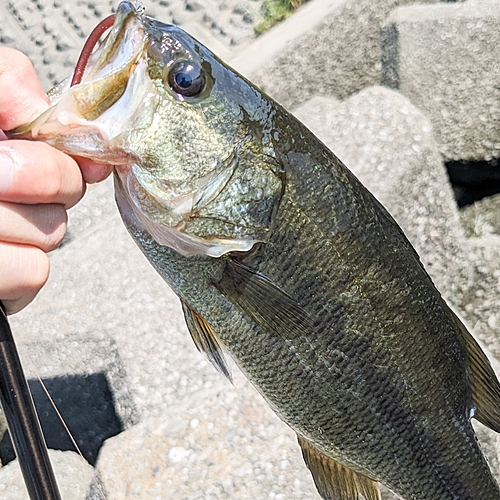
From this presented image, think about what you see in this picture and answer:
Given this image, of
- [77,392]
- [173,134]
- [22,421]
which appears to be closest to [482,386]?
[173,134]

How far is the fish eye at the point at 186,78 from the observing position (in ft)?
3.99

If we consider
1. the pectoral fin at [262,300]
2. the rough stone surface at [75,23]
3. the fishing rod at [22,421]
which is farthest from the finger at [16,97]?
the rough stone surface at [75,23]

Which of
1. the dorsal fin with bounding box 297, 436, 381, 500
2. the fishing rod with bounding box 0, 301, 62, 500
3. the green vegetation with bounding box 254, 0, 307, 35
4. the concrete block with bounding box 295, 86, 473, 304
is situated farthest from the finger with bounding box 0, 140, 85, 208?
the green vegetation with bounding box 254, 0, 307, 35

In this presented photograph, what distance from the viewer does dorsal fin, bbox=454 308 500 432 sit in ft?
5.04

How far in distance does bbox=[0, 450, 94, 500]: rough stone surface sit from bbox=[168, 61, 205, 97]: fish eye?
1.73 metres

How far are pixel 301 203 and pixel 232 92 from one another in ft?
0.90

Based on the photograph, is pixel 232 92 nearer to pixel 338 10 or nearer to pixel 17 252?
pixel 17 252

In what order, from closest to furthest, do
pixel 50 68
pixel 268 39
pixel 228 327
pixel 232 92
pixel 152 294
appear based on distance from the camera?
1. pixel 232 92
2. pixel 228 327
3. pixel 152 294
4. pixel 268 39
5. pixel 50 68

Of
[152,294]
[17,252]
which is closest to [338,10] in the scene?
[152,294]

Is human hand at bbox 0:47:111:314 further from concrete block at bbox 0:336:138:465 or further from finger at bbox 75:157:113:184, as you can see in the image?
concrete block at bbox 0:336:138:465

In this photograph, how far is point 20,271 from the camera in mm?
1114

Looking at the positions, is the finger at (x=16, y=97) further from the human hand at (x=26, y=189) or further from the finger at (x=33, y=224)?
the finger at (x=33, y=224)

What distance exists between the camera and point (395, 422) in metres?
1.50

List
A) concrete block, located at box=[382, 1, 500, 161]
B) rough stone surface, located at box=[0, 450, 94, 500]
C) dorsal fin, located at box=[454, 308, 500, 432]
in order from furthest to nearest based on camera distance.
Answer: concrete block, located at box=[382, 1, 500, 161] < rough stone surface, located at box=[0, 450, 94, 500] < dorsal fin, located at box=[454, 308, 500, 432]
